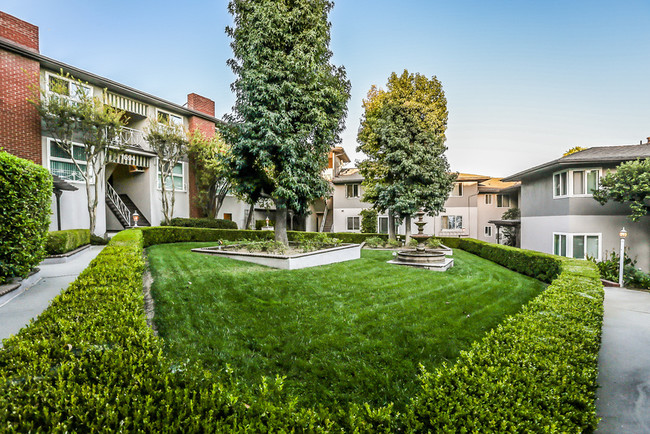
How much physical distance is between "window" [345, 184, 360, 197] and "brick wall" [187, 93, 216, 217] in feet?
41.3

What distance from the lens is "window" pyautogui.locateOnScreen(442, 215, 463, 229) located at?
2652 centimetres

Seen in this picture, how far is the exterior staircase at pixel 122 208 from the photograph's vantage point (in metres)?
19.5

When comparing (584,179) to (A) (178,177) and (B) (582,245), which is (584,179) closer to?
(B) (582,245)

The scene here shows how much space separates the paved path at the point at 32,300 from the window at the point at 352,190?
2208cm

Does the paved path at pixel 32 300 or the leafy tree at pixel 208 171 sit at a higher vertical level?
the leafy tree at pixel 208 171

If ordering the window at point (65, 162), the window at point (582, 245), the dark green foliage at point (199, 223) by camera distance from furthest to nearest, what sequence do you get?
1. the dark green foliage at point (199, 223)
2. the window at point (65, 162)
3. the window at point (582, 245)

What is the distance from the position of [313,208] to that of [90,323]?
2864cm

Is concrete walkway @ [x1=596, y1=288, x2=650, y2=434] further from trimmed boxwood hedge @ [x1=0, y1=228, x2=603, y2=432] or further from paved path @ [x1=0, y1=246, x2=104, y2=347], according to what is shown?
paved path @ [x1=0, y1=246, x2=104, y2=347]

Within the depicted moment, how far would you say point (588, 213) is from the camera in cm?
1394

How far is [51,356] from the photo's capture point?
2.16 m

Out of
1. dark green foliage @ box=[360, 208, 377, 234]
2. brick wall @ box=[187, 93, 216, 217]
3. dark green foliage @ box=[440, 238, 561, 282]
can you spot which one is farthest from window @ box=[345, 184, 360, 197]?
brick wall @ box=[187, 93, 216, 217]

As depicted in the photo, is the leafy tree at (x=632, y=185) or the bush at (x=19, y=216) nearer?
the bush at (x=19, y=216)

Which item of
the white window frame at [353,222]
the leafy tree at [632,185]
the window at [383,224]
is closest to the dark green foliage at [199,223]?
the white window frame at [353,222]

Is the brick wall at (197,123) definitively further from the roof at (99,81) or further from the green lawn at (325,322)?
the green lawn at (325,322)
